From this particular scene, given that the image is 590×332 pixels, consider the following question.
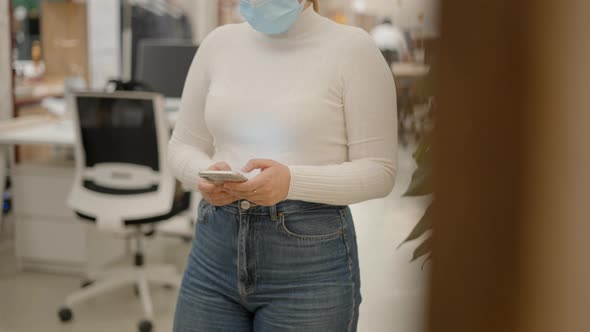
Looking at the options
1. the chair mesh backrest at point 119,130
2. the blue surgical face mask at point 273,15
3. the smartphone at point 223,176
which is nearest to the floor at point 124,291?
the smartphone at point 223,176

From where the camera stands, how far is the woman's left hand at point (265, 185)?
3.67ft

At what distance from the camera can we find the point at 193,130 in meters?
1.36

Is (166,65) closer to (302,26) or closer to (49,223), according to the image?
(49,223)

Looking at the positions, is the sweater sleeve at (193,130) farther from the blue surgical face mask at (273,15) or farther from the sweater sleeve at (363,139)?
the sweater sleeve at (363,139)

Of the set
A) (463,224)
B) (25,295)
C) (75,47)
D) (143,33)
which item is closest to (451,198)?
(463,224)

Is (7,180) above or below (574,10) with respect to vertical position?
below

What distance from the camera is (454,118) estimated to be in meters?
0.33

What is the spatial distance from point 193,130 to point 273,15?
0.92ft

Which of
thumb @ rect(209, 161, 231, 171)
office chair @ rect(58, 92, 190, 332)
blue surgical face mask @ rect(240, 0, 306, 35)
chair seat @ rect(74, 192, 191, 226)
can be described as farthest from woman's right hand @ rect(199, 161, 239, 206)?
chair seat @ rect(74, 192, 191, 226)

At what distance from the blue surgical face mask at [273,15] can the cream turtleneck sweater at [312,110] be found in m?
0.02

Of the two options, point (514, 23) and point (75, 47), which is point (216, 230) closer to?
point (514, 23)

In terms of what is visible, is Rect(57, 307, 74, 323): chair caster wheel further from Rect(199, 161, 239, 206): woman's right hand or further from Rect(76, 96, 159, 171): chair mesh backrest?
Rect(199, 161, 239, 206): woman's right hand

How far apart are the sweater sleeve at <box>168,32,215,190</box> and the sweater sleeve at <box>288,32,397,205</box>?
238mm

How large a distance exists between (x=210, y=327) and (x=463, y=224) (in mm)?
974
